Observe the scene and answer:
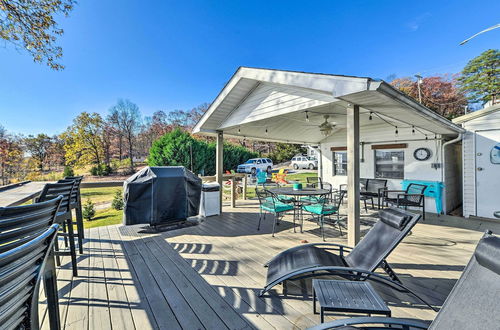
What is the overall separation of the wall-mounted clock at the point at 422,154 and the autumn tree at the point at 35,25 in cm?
927

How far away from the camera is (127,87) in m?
20.8

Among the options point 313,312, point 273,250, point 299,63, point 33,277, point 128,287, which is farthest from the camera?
point 299,63

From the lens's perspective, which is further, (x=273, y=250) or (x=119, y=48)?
(x=119, y=48)

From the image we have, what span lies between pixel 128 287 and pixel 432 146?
8.10 m

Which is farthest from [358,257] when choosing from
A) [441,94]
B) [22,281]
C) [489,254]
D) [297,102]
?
[441,94]

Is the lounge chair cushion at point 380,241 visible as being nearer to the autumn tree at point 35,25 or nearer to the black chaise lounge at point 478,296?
the black chaise lounge at point 478,296

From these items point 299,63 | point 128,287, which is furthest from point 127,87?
point 128,287

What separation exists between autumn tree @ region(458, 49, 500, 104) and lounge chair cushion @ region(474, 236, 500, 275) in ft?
81.1

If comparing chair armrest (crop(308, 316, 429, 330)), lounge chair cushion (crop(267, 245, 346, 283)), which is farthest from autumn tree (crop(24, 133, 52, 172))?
chair armrest (crop(308, 316, 429, 330))

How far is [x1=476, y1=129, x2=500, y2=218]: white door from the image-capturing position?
526 centimetres

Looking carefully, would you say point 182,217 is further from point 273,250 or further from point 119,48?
point 119,48

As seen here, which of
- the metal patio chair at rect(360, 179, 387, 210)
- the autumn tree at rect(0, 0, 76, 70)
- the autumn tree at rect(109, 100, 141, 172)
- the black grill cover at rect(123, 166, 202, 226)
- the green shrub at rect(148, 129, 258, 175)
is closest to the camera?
the autumn tree at rect(0, 0, 76, 70)

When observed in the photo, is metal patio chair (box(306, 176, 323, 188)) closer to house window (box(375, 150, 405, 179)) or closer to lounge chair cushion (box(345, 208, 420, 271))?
house window (box(375, 150, 405, 179))

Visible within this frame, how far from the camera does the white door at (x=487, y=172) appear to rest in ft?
17.3
